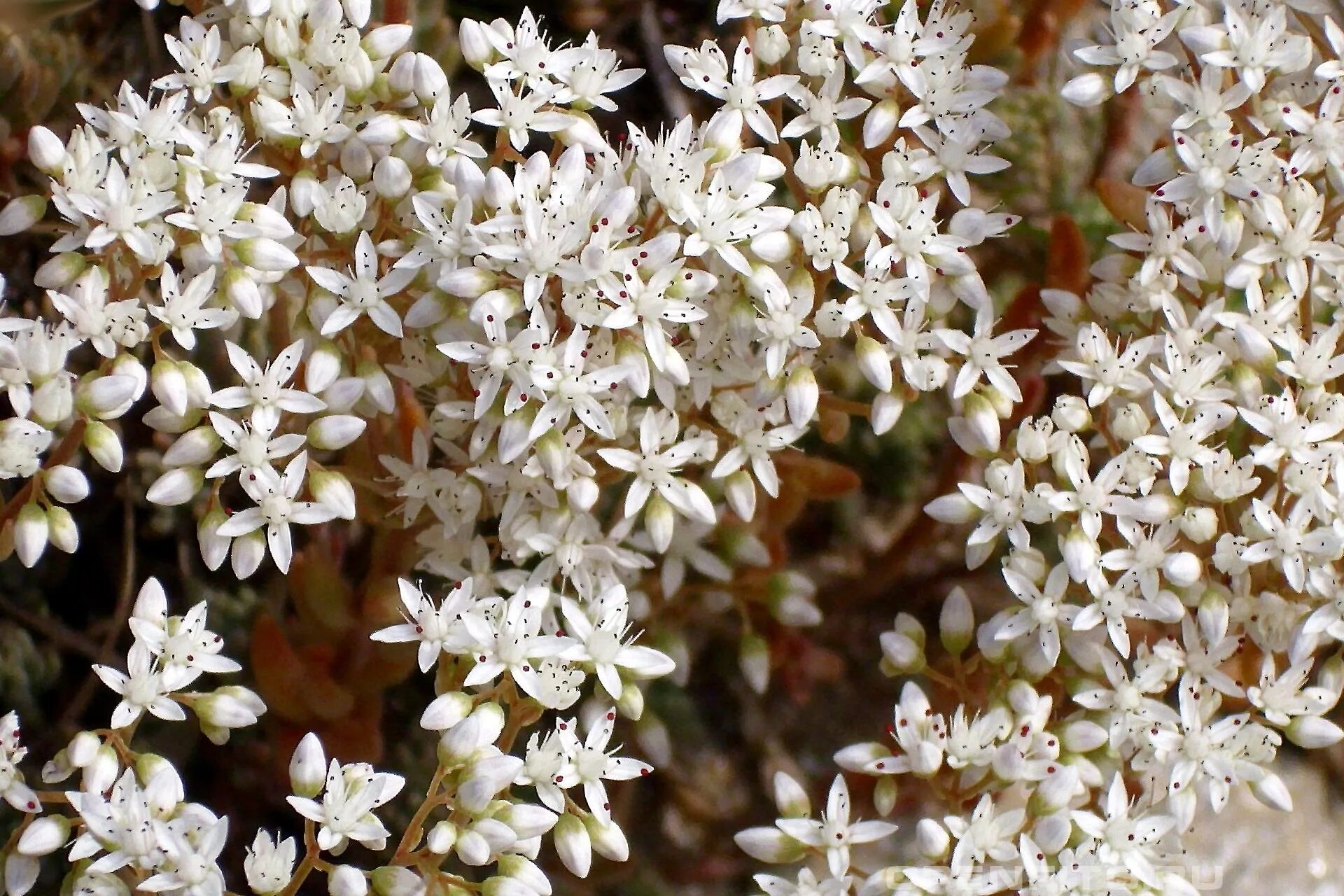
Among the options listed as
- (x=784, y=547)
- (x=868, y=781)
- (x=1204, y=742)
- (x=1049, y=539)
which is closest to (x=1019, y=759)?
(x=1204, y=742)

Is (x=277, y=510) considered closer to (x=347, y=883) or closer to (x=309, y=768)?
(x=309, y=768)

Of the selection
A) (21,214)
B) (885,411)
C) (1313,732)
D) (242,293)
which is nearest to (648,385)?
(885,411)

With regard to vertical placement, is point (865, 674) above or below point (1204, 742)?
below

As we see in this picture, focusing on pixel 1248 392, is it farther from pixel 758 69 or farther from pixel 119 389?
pixel 119 389

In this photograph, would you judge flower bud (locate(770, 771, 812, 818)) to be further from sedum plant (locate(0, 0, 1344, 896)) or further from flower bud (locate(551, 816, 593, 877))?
flower bud (locate(551, 816, 593, 877))

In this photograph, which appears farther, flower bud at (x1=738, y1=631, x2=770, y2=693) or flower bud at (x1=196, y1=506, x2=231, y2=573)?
flower bud at (x1=738, y1=631, x2=770, y2=693)

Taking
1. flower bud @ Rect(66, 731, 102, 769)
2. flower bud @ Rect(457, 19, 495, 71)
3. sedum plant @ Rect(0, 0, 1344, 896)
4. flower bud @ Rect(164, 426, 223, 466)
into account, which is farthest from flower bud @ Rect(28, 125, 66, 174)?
flower bud @ Rect(66, 731, 102, 769)

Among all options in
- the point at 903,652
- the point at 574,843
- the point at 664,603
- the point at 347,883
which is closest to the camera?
the point at 347,883
